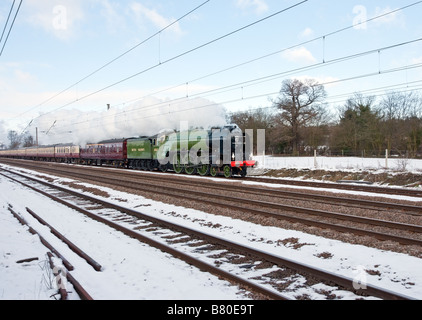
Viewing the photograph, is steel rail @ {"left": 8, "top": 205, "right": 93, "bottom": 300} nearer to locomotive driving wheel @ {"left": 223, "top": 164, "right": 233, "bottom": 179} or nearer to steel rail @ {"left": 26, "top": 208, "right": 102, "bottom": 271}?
steel rail @ {"left": 26, "top": 208, "right": 102, "bottom": 271}

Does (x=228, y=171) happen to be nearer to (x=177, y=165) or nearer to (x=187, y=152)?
(x=187, y=152)

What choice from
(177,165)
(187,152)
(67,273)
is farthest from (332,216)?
(177,165)

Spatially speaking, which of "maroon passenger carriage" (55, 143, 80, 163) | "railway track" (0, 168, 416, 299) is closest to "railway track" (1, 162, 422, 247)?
"railway track" (0, 168, 416, 299)

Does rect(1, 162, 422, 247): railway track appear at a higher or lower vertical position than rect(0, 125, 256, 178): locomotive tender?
lower

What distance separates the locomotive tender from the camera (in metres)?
21.9

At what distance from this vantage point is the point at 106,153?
37.7 meters

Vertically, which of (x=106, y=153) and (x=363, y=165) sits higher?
(x=106, y=153)

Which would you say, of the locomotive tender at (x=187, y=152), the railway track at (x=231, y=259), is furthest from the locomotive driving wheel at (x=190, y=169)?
the railway track at (x=231, y=259)

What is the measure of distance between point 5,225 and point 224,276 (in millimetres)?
6403

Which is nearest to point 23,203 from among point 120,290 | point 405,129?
point 120,290

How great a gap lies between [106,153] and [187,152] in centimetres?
1613

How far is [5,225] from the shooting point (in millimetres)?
8555

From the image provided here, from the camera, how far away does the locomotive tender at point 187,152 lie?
21.9 m

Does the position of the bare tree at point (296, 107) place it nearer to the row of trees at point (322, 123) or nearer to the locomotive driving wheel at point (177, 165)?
the row of trees at point (322, 123)
